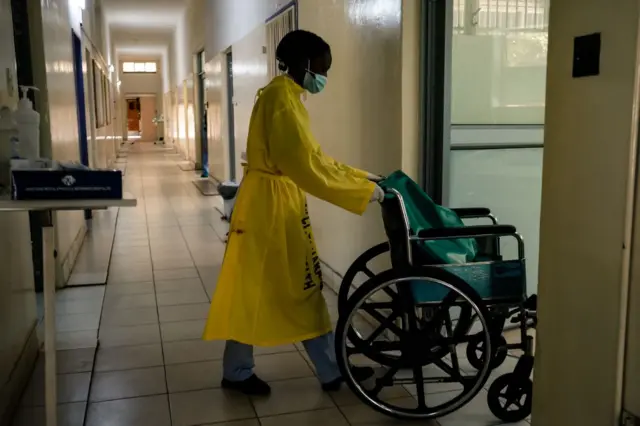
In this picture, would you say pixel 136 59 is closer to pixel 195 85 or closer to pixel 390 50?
pixel 195 85

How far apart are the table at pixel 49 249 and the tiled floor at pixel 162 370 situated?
1.68ft

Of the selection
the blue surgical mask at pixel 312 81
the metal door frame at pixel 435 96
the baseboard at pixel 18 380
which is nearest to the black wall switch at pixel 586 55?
the blue surgical mask at pixel 312 81

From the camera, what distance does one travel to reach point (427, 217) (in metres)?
2.29

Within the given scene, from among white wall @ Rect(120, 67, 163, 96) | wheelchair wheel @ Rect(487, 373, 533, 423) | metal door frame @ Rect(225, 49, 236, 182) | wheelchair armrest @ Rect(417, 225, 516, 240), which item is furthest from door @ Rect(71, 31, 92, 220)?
white wall @ Rect(120, 67, 163, 96)

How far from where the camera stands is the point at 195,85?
1227 centimetres

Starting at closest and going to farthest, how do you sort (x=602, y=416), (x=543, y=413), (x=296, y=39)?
(x=602, y=416) < (x=543, y=413) < (x=296, y=39)

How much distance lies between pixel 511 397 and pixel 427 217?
70cm

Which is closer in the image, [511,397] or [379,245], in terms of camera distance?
[511,397]

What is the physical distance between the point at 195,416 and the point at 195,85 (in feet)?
34.9

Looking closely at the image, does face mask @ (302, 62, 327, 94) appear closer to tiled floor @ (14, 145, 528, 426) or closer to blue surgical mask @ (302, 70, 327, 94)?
blue surgical mask @ (302, 70, 327, 94)

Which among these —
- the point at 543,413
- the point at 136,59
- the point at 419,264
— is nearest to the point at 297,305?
the point at 419,264

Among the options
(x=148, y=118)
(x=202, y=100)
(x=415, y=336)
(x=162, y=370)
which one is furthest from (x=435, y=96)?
(x=148, y=118)

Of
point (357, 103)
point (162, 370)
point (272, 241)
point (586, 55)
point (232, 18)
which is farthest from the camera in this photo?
point (232, 18)

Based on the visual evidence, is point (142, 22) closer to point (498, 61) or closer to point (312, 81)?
point (498, 61)
